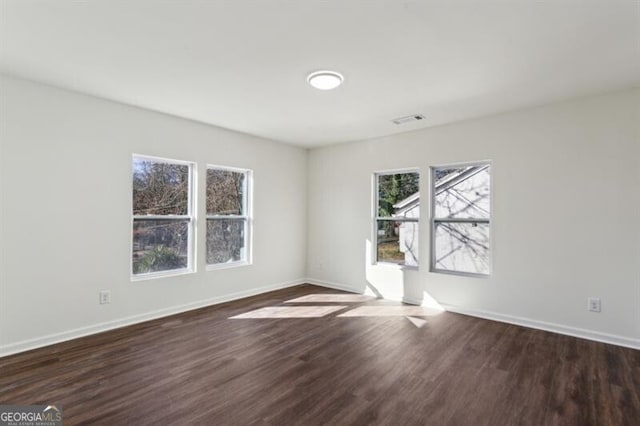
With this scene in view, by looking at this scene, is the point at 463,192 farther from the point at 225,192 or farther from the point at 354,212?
the point at 225,192

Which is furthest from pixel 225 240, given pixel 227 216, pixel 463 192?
pixel 463 192

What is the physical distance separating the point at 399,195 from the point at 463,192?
0.96m

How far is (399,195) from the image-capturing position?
4.97 m

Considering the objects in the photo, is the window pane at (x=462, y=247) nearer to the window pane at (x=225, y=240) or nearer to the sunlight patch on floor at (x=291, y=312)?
the sunlight patch on floor at (x=291, y=312)

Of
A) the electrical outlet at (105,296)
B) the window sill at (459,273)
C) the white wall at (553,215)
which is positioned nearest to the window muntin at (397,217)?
the white wall at (553,215)

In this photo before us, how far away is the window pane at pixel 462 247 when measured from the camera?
163 inches

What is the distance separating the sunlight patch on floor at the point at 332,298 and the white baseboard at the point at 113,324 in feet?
2.55

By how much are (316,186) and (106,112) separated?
11.1 ft

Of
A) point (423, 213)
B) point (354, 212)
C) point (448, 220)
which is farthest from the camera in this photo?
point (354, 212)

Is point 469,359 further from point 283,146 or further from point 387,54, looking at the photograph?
point 283,146

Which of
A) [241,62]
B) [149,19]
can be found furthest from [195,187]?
[149,19]

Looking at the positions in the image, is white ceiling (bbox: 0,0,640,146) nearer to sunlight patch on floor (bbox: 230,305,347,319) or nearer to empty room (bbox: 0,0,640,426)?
empty room (bbox: 0,0,640,426)

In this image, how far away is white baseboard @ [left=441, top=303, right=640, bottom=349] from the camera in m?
3.15

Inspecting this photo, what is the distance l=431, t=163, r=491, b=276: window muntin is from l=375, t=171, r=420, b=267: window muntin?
0.95 feet
